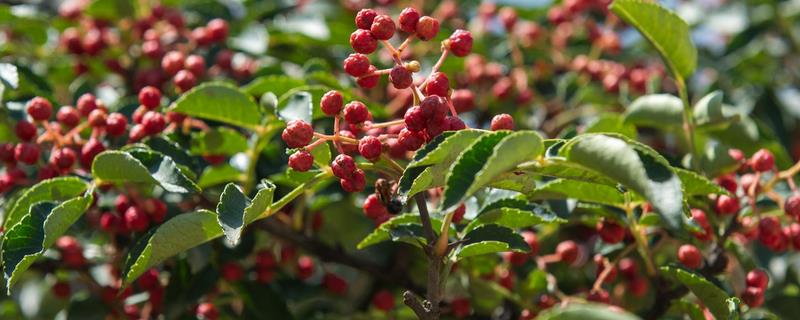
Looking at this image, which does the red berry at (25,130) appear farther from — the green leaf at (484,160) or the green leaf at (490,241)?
the green leaf at (484,160)

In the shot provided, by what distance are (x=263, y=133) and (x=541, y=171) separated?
2.48 feet

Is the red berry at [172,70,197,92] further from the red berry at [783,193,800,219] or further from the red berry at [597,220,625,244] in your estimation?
the red berry at [783,193,800,219]

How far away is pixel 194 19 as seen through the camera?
3.07 metres

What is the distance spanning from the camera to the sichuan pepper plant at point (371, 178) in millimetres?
1521

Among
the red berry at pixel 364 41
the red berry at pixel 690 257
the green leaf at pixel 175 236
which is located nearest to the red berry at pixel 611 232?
the red berry at pixel 690 257

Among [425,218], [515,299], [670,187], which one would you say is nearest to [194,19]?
[515,299]

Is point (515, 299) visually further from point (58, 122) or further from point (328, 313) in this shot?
point (58, 122)

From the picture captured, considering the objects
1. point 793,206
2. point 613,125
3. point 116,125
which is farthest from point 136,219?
point 793,206

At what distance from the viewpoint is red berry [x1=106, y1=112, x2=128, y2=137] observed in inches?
77.4

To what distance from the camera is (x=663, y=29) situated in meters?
1.88

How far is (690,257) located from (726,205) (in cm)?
12

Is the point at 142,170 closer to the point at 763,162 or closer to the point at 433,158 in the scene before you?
the point at 433,158

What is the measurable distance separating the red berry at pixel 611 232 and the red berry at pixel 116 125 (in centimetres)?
97

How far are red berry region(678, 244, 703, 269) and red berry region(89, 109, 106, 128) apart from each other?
115 cm
